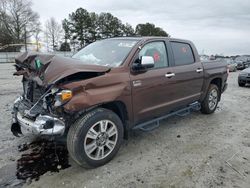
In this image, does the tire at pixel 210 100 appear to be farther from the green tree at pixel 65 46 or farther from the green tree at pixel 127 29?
the green tree at pixel 127 29

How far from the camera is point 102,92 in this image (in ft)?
9.98

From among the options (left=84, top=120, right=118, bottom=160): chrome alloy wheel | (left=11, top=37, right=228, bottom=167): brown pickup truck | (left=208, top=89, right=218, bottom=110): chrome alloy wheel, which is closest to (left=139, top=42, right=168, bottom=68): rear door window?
(left=11, top=37, right=228, bottom=167): brown pickup truck

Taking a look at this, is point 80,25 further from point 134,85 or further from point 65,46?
point 134,85

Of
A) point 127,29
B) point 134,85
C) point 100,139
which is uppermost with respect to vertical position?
point 127,29

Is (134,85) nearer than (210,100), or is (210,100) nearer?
(134,85)

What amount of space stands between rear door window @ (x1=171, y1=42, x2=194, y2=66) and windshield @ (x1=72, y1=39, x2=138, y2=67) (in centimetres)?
102

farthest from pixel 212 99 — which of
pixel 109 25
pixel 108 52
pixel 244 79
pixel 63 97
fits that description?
pixel 109 25

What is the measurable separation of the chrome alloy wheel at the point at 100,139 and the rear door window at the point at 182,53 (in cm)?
196

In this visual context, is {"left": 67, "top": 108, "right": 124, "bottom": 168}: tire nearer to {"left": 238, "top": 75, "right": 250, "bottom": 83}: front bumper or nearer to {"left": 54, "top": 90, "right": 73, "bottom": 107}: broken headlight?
{"left": 54, "top": 90, "right": 73, "bottom": 107}: broken headlight

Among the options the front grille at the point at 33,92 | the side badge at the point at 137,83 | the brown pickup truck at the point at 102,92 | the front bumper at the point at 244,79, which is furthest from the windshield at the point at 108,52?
the front bumper at the point at 244,79

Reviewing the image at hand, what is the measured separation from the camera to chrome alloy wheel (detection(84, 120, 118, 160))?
10.0 ft

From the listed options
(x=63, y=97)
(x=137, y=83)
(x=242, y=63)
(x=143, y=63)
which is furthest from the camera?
(x=242, y=63)

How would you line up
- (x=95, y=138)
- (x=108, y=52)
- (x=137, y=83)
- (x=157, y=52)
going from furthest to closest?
(x=157, y=52)
(x=108, y=52)
(x=137, y=83)
(x=95, y=138)

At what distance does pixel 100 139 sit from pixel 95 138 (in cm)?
9
